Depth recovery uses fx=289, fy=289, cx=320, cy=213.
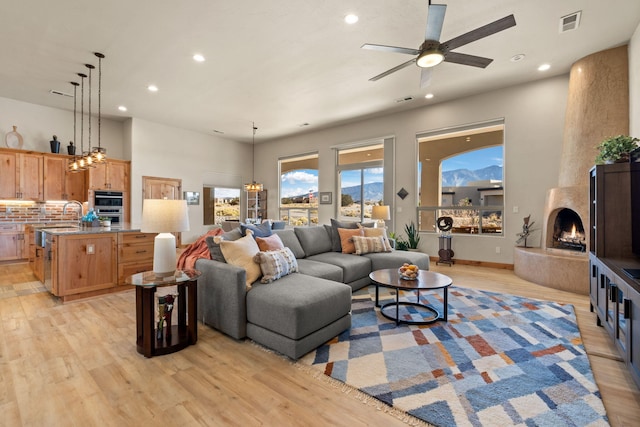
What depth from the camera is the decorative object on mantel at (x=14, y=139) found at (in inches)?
242

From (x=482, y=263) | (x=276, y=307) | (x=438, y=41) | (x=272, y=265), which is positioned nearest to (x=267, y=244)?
(x=272, y=265)

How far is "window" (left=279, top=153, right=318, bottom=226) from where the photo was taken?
29.7 feet

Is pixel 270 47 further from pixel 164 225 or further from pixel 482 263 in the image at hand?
pixel 482 263

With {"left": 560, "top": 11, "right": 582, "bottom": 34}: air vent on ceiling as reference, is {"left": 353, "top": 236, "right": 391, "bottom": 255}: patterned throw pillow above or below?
below

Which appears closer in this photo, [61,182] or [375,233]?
[375,233]

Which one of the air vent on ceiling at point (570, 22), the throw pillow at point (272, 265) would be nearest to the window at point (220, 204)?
the throw pillow at point (272, 265)

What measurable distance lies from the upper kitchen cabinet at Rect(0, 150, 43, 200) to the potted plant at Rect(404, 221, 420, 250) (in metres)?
8.21

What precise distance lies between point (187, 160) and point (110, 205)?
7.83 feet

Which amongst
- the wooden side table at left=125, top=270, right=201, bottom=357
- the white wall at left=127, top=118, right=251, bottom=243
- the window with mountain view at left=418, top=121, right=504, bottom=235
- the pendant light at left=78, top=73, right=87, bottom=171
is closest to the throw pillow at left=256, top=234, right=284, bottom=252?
the wooden side table at left=125, top=270, right=201, bottom=357

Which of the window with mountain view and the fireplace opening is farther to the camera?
the window with mountain view

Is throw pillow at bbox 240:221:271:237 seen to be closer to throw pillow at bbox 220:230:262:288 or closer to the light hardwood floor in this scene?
throw pillow at bbox 220:230:262:288

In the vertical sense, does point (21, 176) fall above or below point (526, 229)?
above

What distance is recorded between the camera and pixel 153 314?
229 centimetres

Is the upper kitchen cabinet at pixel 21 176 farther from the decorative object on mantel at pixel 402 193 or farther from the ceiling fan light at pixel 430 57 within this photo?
the decorative object on mantel at pixel 402 193
